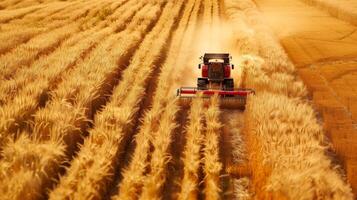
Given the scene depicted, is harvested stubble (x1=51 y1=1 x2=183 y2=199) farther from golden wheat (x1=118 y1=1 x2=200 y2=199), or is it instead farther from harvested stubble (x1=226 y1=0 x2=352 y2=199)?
harvested stubble (x1=226 y1=0 x2=352 y2=199)

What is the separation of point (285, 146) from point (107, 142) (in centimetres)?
273

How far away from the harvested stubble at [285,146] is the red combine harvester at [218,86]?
586mm

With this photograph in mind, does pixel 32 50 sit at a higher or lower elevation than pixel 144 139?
higher

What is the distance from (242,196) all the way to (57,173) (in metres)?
2.66

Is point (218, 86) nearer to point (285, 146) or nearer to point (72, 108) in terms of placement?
point (72, 108)

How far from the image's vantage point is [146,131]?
6.84 meters

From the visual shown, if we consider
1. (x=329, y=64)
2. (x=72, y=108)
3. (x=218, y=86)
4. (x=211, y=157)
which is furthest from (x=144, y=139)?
(x=329, y=64)

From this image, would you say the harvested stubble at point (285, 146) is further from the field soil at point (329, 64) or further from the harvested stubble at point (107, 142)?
the harvested stubble at point (107, 142)

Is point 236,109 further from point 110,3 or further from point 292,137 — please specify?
point 110,3

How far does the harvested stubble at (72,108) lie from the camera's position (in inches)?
206

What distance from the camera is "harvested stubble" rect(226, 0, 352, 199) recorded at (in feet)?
15.5

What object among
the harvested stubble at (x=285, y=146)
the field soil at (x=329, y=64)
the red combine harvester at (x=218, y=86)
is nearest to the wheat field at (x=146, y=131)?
the harvested stubble at (x=285, y=146)

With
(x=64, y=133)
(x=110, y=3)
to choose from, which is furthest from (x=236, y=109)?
(x=110, y=3)

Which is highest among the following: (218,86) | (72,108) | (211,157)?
(72,108)
